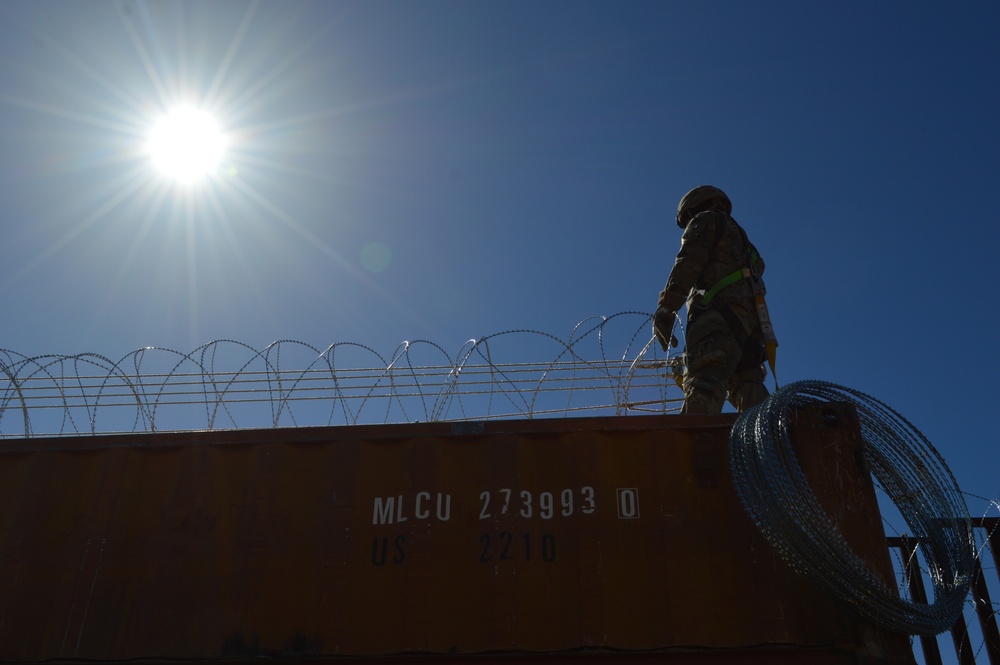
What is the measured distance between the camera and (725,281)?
610cm

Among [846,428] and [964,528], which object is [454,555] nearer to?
[846,428]

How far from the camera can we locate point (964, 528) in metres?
4.74

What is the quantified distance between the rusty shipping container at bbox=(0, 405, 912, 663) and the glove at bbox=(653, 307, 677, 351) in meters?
1.35

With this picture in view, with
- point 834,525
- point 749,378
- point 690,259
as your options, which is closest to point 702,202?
point 690,259

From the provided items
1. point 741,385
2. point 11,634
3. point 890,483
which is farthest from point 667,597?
point 11,634

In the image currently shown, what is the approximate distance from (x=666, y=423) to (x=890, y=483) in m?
1.38

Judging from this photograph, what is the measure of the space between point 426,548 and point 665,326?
8.51 ft

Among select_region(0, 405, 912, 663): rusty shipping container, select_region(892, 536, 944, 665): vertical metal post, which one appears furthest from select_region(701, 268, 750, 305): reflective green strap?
select_region(892, 536, 944, 665): vertical metal post

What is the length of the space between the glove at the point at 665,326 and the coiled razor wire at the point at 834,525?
4.75 feet

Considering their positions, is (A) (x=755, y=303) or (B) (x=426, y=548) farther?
(A) (x=755, y=303)

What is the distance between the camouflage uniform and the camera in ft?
18.8

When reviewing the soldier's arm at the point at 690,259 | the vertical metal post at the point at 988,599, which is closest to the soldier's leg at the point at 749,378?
the soldier's arm at the point at 690,259

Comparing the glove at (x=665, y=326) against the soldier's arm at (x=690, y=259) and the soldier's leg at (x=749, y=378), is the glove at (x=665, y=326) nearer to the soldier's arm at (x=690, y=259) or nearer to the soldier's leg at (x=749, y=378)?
the soldier's arm at (x=690, y=259)

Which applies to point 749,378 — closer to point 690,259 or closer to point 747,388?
point 747,388
